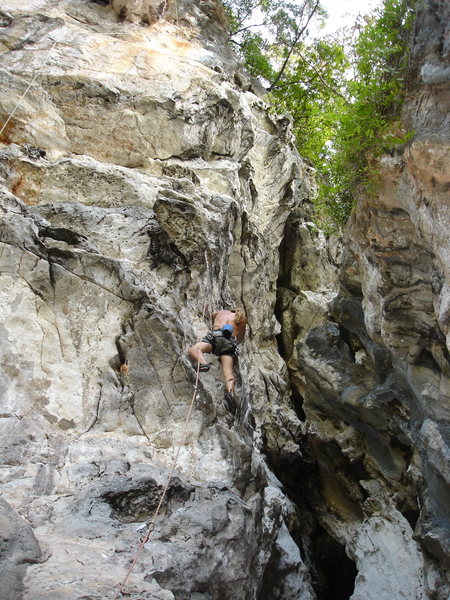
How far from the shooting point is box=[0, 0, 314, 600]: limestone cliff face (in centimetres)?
529

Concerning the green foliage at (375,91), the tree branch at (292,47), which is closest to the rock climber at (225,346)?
the green foliage at (375,91)

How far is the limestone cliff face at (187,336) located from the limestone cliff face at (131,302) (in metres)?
0.03

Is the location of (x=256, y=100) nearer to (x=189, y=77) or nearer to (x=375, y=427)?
(x=189, y=77)

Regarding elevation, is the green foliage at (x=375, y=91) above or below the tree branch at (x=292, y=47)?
below

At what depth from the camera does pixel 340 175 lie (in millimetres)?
9672

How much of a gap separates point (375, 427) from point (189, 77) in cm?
860

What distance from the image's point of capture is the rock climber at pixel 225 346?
765 cm

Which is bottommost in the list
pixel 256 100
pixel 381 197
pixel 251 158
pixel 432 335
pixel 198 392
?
pixel 198 392

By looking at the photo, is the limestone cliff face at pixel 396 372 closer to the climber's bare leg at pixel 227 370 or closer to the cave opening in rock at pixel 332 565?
the cave opening in rock at pixel 332 565

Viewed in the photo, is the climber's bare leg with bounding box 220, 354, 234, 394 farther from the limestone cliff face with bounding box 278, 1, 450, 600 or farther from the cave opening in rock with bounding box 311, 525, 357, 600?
the cave opening in rock with bounding box 311, 525, 357, 600

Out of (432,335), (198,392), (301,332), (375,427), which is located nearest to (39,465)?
(198,392)

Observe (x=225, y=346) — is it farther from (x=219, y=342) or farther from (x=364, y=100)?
(x=364, y=100)

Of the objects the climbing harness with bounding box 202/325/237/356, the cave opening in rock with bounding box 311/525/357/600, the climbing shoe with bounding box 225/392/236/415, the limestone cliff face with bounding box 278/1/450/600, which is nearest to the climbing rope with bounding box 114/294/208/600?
the climbing shoe with bounding box 225/392/236/415

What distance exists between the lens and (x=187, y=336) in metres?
7.78
